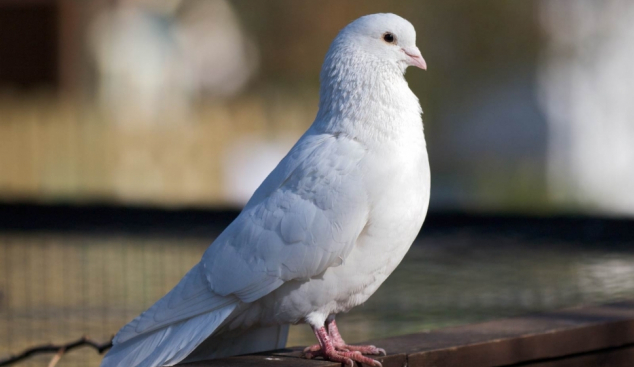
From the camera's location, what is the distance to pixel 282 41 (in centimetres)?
1599

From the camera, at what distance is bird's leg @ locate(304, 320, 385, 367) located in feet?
8.56

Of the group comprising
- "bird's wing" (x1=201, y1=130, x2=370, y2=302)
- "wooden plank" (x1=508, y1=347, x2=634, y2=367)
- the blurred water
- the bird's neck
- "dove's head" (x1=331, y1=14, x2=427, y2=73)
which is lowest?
the blurred water

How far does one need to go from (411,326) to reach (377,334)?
0.23 m

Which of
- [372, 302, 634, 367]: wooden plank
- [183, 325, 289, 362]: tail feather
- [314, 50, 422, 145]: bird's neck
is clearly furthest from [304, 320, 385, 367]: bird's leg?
[314, 50, 422, 145]: bird's neck

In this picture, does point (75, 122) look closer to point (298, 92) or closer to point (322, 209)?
point (298, 92)

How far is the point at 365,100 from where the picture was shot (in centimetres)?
279

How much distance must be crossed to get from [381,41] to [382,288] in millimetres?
3763

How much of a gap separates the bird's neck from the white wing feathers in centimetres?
8

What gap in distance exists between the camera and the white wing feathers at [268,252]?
8.53ft

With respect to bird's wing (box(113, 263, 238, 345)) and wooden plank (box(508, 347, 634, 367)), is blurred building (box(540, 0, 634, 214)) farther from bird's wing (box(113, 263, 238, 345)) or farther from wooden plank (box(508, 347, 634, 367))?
bird's wing (box(113, 263, 238, 345))

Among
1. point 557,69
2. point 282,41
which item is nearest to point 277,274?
point 557,69

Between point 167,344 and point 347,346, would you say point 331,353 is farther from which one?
point 167,344

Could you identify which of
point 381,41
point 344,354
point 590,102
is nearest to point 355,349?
point 344,354

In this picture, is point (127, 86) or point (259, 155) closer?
point (259, 155)
